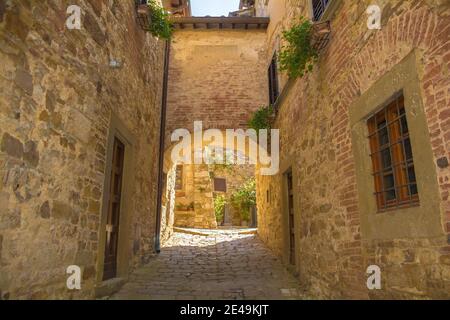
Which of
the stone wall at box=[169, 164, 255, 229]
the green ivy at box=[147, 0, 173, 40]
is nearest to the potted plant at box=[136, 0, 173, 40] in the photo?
the green ivy at box=[147, 0, 173, 40]

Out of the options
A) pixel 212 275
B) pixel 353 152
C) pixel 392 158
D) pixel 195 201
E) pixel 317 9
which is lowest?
pixel 212 275

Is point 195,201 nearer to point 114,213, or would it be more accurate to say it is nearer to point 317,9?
point 114,213

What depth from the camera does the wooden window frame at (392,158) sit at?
3.01 meters

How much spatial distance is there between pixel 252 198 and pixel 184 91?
35.8ft

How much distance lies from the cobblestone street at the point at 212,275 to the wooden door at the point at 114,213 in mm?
413

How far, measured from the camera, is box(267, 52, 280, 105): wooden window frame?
8269 millimetres

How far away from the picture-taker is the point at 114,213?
5.27 m

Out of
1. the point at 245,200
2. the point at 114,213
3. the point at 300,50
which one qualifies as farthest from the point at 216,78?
the point at 245,200

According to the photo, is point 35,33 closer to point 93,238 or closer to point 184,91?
point 93,238

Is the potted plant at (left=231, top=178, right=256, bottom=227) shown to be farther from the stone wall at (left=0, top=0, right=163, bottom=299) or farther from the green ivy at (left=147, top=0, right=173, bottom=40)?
the stone wall at (left=0, top=0, right=163, bottom=299)

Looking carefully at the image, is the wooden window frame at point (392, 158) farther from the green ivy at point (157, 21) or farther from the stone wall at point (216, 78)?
the stone wall at point (216, 78)

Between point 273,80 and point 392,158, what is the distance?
5.77 metres

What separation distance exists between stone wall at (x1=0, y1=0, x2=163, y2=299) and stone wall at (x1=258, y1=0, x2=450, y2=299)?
3024 millimetres
